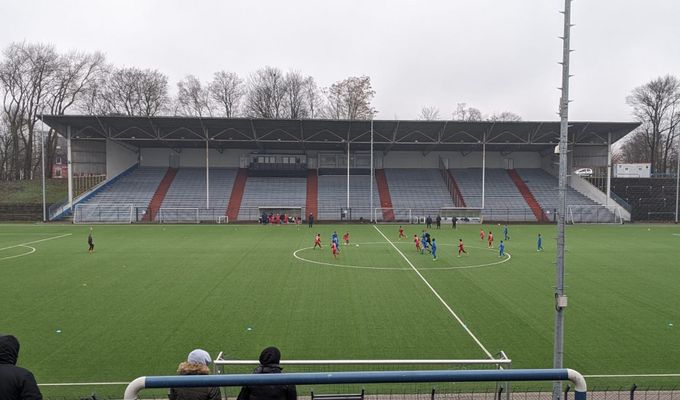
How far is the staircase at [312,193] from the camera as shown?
5316cm

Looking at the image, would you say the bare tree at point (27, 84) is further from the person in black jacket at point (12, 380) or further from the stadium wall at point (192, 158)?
the person in black jacket at point (12, 380)

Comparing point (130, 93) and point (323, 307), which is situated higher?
point (130, 93)

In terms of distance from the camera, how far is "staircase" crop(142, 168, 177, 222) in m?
50.8

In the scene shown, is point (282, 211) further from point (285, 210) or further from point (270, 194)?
point (270, 194)

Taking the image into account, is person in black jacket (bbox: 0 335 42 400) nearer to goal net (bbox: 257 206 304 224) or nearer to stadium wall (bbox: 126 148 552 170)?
goal net (bbox: 257 206 304 224)

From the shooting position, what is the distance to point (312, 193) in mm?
56781

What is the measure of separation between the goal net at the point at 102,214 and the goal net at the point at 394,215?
2630 cm

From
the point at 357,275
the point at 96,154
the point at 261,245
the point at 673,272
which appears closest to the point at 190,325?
the point at 357,275

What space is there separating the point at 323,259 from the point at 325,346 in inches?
537

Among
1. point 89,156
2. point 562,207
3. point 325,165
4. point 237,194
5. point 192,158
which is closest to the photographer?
point 562,207

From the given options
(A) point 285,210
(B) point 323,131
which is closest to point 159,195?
(A) point 285,210

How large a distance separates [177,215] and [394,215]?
2386 centimetres

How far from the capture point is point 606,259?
25594mm

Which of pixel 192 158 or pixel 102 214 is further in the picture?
pixel 192 158
